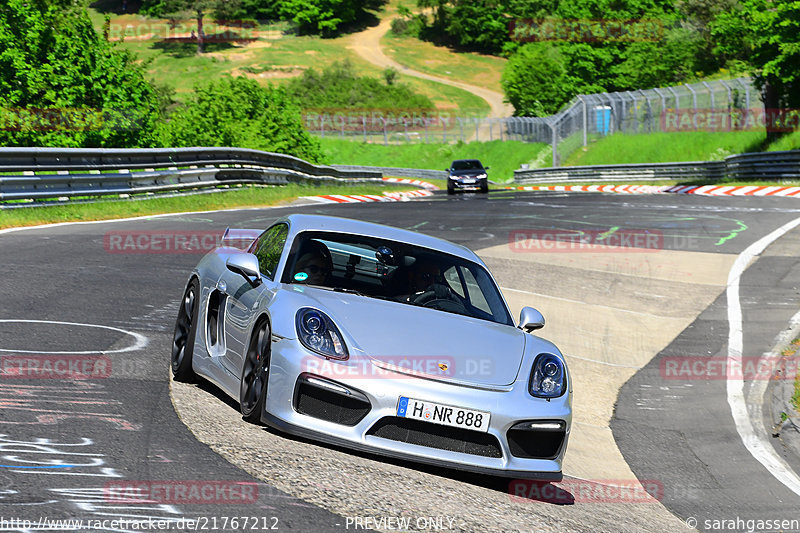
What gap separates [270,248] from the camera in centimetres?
739

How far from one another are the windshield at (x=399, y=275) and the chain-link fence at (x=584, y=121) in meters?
41.6

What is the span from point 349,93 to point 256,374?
319 feet

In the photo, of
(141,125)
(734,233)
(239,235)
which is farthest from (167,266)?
(141,125)

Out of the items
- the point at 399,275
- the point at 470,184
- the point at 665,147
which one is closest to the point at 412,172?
the point at 665,147

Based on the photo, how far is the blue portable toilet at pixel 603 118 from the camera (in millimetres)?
58153

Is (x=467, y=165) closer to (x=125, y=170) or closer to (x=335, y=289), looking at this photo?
(x=125, y=170)

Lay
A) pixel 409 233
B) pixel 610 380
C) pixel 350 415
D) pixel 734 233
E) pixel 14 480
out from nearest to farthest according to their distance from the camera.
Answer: pixel 14 480 → pixel 350 415 → pixel 409 233 → pixel 610 380 → pixel 734 233

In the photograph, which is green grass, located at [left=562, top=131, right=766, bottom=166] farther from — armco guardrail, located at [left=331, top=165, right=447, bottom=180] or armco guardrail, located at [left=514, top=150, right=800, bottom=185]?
armco guardrail, located at [left=331, top=165, right=447, bottom=180]

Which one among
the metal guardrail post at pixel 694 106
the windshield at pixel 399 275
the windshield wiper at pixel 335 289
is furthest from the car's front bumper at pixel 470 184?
the windshield wiper at pixel 335 289

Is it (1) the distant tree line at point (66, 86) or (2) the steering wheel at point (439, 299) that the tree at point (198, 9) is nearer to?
(1) the distant tree line at point (66, 86)

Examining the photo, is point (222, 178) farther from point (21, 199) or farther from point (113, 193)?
point (21, 199)

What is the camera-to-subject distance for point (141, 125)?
3014 cm

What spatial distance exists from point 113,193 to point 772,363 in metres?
15.0

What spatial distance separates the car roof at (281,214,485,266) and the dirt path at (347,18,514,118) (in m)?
97.2
